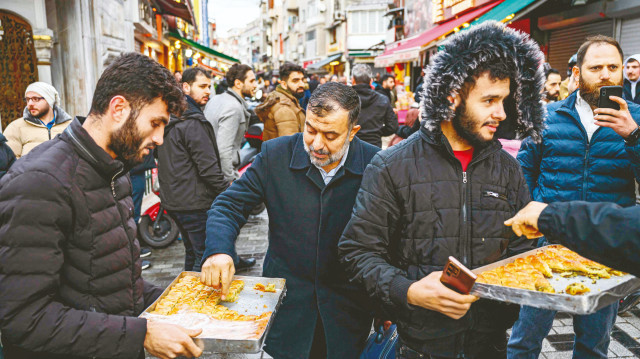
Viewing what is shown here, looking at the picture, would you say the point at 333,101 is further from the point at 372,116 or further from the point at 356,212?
the point at 372,116

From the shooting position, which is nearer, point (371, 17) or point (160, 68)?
point (160, 68)

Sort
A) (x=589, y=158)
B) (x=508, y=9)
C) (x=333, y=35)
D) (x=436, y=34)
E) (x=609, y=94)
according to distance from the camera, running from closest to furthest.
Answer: (x=609, y=94)
(x=589, y=158)
(x=508, y=9)
(x=436, y=34)
(x=333, y=35)

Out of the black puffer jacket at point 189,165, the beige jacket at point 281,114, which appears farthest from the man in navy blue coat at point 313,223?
the beige jacket at point 281,114

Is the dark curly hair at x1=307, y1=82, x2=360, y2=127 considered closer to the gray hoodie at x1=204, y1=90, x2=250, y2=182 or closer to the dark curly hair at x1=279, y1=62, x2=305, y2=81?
the gray hoodie at x1=204, y1=90, x2=250, y2=182

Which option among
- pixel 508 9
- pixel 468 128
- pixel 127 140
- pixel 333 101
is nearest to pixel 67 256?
pixel 127 140

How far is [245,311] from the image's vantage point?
228 centimetres

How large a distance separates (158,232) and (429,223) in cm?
590

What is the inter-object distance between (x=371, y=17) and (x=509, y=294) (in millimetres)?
45621

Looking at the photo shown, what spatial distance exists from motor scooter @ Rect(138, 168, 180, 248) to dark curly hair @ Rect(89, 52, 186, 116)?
5.17 metres

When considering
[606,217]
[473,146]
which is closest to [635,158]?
[473,146]

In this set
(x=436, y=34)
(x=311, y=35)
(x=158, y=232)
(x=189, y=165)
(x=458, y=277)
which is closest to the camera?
(x=458, y=277)

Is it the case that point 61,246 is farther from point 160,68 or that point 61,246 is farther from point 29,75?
point 29,75

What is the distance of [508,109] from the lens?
7.47 feet

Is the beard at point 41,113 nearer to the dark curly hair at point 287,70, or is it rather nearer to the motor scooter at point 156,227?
the motor scooter at point 156,227
